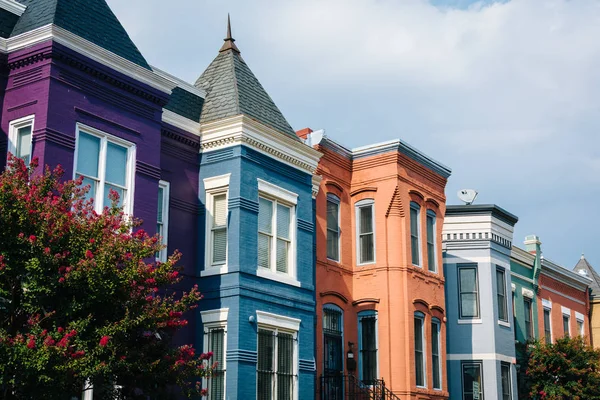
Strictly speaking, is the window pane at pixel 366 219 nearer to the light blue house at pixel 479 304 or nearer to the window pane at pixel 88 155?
the light blue house at pixel 479 304

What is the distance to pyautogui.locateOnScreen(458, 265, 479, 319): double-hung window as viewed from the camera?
1134 inches

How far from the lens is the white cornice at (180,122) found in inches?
768

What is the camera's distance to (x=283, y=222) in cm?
2089

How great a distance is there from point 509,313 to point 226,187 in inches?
546

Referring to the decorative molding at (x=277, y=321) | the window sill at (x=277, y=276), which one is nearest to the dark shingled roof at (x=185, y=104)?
the window sill at (x=277, y=276)

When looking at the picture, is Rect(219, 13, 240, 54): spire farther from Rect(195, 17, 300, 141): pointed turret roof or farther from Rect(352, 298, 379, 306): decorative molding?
Rect(352, 298, 379, 306): decorative molding

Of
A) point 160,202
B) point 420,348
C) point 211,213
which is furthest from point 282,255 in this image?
point 420,348

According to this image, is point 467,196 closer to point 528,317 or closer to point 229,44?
point 528,317

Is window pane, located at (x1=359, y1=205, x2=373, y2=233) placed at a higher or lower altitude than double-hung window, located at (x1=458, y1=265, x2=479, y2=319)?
higher

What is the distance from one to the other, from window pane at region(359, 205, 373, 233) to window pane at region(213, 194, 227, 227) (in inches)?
251

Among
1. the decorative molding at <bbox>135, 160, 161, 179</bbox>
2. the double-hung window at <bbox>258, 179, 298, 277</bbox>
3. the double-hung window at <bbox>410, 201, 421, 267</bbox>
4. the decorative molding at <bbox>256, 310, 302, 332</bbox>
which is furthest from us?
the double-hung window at <bbox>410, 201, 421, 267</bbox>

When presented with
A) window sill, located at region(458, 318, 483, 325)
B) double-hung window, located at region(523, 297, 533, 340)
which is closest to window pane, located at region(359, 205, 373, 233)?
window sill, located at region(458, 318, 483, 325)

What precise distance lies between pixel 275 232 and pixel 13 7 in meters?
7.65

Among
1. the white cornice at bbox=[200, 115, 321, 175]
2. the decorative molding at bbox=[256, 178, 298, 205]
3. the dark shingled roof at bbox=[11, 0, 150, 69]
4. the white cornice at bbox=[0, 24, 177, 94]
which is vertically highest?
the dark shingled roof at bbox=[11, 0, 150, 69]
